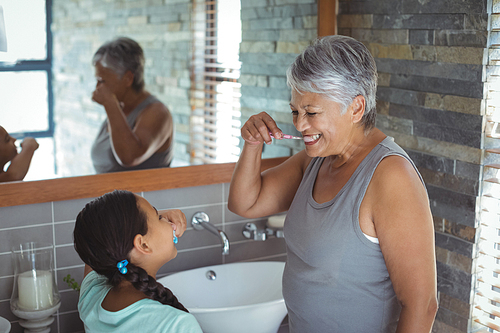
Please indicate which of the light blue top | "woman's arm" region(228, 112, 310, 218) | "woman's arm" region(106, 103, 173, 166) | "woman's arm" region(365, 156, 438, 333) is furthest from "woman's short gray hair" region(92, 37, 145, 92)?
"woman's arm" region(365, 156, 438, 333)

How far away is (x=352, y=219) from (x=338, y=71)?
363mm

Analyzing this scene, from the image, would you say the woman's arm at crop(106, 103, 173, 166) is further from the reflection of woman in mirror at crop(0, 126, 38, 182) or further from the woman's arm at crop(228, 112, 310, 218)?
the woman's arm at crop(228, 112, 310, 218)

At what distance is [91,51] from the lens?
5.99ft

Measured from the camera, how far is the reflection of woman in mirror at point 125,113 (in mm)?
1867

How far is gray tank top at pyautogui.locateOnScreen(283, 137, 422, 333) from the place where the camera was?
48.5 inches

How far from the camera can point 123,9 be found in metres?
1.88

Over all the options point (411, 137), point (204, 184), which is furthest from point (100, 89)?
point (411, 137)

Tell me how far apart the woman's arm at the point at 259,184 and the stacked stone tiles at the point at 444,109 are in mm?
585

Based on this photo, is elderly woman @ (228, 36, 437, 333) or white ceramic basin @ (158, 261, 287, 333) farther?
white ceramic basin @ (158, 261, 287, 333)

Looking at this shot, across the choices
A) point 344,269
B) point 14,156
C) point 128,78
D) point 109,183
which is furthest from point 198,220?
point 344,269

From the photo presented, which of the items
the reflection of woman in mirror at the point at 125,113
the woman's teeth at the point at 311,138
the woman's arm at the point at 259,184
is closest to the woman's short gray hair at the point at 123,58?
the reflection of woman in mirror at the point at 125,113

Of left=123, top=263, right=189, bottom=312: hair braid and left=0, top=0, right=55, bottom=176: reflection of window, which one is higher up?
left=0, top=0, right=55, bottom=176: reflection of window

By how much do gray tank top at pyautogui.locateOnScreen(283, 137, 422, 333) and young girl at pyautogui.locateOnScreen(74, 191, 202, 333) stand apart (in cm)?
34

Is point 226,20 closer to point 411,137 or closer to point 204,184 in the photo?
point 204,184
